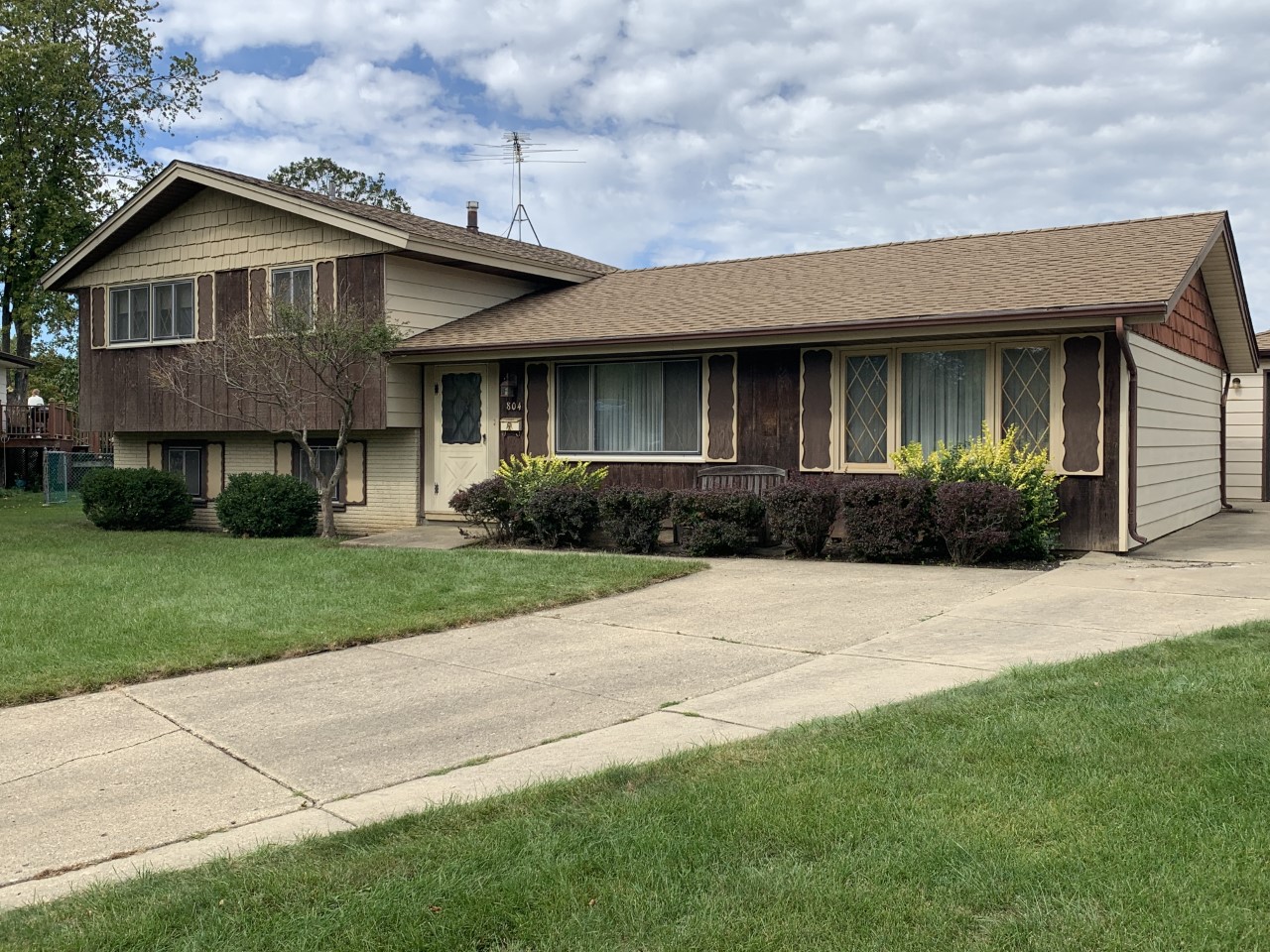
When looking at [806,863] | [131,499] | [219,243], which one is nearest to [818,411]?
[806,863]

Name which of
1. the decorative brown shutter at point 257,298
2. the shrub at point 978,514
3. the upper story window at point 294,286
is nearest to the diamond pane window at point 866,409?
the shrub at point 978,514

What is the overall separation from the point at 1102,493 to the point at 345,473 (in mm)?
11244

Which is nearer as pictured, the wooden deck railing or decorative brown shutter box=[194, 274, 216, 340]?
decorative brown shutter box=[194, 274, 216, 340]

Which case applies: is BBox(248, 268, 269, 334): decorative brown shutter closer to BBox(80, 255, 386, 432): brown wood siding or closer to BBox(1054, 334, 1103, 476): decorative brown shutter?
BBox(80, 255, 386, 432): brown wood siding

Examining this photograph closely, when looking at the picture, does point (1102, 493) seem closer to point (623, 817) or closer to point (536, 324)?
point (536, 324)

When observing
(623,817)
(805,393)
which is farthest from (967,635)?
(805,393)

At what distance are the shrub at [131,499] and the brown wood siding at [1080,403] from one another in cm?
1352

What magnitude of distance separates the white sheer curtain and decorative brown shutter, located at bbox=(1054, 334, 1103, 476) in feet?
3.00

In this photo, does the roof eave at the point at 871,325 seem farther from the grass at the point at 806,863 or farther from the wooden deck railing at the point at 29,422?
the wooden deck railing at the point at 29,422

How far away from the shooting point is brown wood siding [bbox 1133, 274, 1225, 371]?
1370cm

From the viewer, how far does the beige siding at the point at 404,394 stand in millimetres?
16500

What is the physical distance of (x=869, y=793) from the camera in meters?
4.22

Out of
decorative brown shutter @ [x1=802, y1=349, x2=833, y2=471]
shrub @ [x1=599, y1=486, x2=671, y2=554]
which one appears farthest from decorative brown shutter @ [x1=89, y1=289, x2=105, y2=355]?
decorative brown shutter @ [x1=802, y1=349, x2=833, y2=471]

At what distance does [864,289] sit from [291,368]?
865 centimetres
